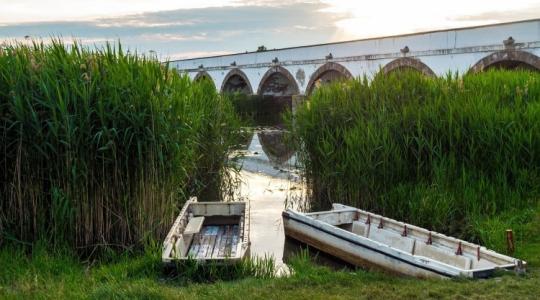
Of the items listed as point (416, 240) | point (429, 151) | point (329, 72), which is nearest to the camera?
point (416, 240)

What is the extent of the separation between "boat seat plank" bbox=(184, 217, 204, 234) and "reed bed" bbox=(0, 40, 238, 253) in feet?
1.14

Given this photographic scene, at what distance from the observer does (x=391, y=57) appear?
21.2 m

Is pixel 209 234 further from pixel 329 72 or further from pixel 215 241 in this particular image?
pixel 329 72

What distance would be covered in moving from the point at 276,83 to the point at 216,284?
28.2 m

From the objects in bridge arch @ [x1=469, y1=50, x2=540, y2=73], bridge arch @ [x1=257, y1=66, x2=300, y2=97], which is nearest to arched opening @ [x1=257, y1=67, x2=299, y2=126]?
bridge arch @ [x1=257, y1=66, x2=300, y2=97]

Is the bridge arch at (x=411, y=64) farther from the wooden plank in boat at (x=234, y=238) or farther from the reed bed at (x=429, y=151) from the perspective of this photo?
the wooden plank in boat at (x=234, y=238)

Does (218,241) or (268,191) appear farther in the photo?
(268,191)

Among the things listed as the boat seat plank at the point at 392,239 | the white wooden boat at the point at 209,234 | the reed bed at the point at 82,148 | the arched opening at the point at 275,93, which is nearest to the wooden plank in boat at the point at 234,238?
the white wooden boat at the point at 209,234

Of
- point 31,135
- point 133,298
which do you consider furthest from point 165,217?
point 133,298

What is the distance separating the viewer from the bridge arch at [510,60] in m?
15.6

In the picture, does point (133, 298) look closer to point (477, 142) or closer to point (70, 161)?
point (70, 161)

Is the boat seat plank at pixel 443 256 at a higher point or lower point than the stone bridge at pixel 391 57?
lower

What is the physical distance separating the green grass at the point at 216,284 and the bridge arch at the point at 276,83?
23.7 meters

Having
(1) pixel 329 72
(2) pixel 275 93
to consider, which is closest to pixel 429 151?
(1) pixel 329 72
